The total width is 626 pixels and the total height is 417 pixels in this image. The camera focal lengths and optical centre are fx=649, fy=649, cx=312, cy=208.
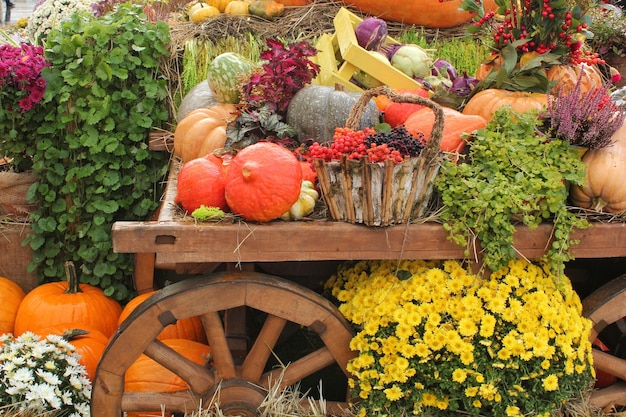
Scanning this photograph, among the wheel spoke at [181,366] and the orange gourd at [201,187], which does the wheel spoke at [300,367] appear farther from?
the orange gourd at [201,187]

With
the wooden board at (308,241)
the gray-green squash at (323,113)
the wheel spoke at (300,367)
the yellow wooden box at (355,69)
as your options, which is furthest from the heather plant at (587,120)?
Answer: the wheel spoke at (300,367)

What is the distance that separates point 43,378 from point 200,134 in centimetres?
126

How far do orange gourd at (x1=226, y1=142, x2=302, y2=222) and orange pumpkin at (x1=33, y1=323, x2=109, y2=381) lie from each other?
1114 millimetres

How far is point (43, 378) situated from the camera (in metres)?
2.67

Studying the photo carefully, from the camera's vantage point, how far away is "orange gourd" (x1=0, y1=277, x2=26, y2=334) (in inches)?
134

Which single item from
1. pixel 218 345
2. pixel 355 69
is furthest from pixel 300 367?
pixel 355 69

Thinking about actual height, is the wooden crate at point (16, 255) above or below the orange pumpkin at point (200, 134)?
below

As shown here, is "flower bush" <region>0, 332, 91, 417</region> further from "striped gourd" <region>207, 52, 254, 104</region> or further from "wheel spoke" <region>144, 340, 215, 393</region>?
"striped gourd" <region>207, 52, 254, 104</region>

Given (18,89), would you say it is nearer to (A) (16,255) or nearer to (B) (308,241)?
(A) (16,255)

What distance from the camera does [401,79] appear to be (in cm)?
325

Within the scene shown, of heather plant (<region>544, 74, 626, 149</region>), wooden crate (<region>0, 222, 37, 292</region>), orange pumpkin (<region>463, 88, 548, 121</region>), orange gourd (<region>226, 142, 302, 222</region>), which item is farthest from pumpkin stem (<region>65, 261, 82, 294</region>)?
heather plant (<region>544, 74, 626, 149</region>)

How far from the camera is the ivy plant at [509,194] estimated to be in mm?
2244

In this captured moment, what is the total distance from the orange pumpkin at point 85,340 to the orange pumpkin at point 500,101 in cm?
197

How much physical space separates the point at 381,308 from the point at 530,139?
2.74 feet
